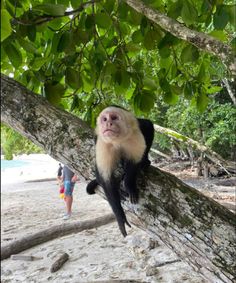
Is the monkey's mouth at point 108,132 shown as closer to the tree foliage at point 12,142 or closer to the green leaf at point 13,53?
the green leaf at point 13,53

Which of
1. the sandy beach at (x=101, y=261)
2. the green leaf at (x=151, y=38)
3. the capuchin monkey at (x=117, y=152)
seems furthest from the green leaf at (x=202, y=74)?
the sandy beach at (x=101, y=261)

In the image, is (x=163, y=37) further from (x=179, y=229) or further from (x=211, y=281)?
(x=211, y=281)

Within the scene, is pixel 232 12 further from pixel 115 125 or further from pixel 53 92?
pixel 53 92

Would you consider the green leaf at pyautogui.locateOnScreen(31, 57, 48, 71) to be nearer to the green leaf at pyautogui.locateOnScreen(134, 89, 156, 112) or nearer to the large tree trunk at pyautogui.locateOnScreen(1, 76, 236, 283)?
the large tree trunk at pyautogui.locateOnScreen(1, 76, 236, 283)

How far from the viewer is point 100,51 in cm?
224

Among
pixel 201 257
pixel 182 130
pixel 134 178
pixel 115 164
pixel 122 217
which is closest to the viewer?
pixel 201 257

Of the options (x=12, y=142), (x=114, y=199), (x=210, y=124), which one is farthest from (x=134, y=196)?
(x=12, y=142)

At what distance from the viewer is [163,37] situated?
79.8 inches

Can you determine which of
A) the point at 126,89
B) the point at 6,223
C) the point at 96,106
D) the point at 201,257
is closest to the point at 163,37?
the point at 126,89

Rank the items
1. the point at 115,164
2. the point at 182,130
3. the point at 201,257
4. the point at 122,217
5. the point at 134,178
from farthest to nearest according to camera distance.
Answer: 1. the point at 182,130
2. the point at 115,164
3. the point at 122,217
4. the point at 134,178
5. the point at 201,257

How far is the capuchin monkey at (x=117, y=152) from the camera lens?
1844 millimetres

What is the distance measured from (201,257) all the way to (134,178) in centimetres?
47

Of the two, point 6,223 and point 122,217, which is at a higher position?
point 122,217

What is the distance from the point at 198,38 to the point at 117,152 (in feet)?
2.98
